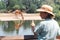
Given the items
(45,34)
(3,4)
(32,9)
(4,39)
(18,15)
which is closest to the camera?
(45,34)

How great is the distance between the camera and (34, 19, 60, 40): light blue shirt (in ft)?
7.34

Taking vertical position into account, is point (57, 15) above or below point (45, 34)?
below

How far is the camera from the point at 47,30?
225cm

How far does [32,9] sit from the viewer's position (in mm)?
25094

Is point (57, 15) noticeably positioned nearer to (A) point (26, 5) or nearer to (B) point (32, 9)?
(B) point (32, 9)

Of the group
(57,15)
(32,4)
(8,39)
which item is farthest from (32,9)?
(8,39)

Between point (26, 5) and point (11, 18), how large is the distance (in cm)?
493

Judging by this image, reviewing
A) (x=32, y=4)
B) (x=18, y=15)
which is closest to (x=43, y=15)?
(x=18, y=15)

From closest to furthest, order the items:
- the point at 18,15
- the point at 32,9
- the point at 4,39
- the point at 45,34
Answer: the point at 45,34, the point at 4,39, the point at 18,15, the point at 32,9

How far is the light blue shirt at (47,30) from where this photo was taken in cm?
224

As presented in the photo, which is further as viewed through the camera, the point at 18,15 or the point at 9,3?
the point at 9,3

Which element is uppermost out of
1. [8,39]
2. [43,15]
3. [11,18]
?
[43,15]

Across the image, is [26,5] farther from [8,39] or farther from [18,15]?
[8,39]

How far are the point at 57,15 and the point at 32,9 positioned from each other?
335 centimetres
